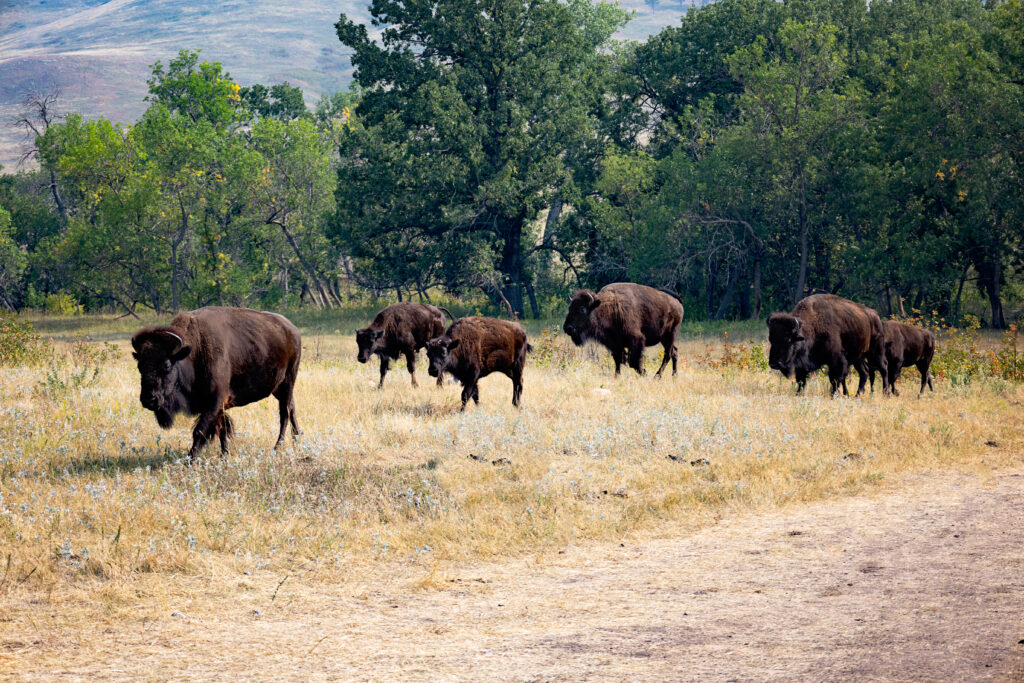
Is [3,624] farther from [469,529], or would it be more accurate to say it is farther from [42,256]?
[42,256]

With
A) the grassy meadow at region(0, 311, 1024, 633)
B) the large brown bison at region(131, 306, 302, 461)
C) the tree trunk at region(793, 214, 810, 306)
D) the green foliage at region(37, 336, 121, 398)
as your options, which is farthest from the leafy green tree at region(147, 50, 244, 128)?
the large brown bison at region(131, 306, 302, 461)

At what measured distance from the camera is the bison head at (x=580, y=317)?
17.6 metres

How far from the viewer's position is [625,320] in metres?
18.6

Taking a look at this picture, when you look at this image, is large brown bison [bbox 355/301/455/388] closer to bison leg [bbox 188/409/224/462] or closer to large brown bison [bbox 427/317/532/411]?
large brown bison [bbox 427/317/532/411]

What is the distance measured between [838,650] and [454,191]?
33.9 metres

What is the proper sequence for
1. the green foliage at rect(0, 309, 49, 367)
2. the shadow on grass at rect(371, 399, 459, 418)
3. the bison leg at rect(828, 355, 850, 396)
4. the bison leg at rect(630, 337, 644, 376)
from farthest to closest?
the green foliage at rect(0, 309, 49, 367) < the bison leg at rect(630, 337, 644, 376) < the bison leg at rect(828, 355, 850, 396) < the shadow on grass at rect(371, 399, 459, 418)

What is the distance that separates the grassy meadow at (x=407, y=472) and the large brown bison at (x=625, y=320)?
1.59 metres

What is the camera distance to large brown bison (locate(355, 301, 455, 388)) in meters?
17.2

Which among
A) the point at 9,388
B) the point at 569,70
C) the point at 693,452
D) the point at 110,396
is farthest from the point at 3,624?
the point at 569,70

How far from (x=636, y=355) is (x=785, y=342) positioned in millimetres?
3958

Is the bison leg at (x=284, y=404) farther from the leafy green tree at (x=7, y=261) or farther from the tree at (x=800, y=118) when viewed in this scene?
the leafy green tree at (x=7, y=261)

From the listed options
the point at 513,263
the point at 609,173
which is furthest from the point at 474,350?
the point at 513,263

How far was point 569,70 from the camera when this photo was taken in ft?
138

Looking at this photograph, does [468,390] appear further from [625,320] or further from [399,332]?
[625,320]
